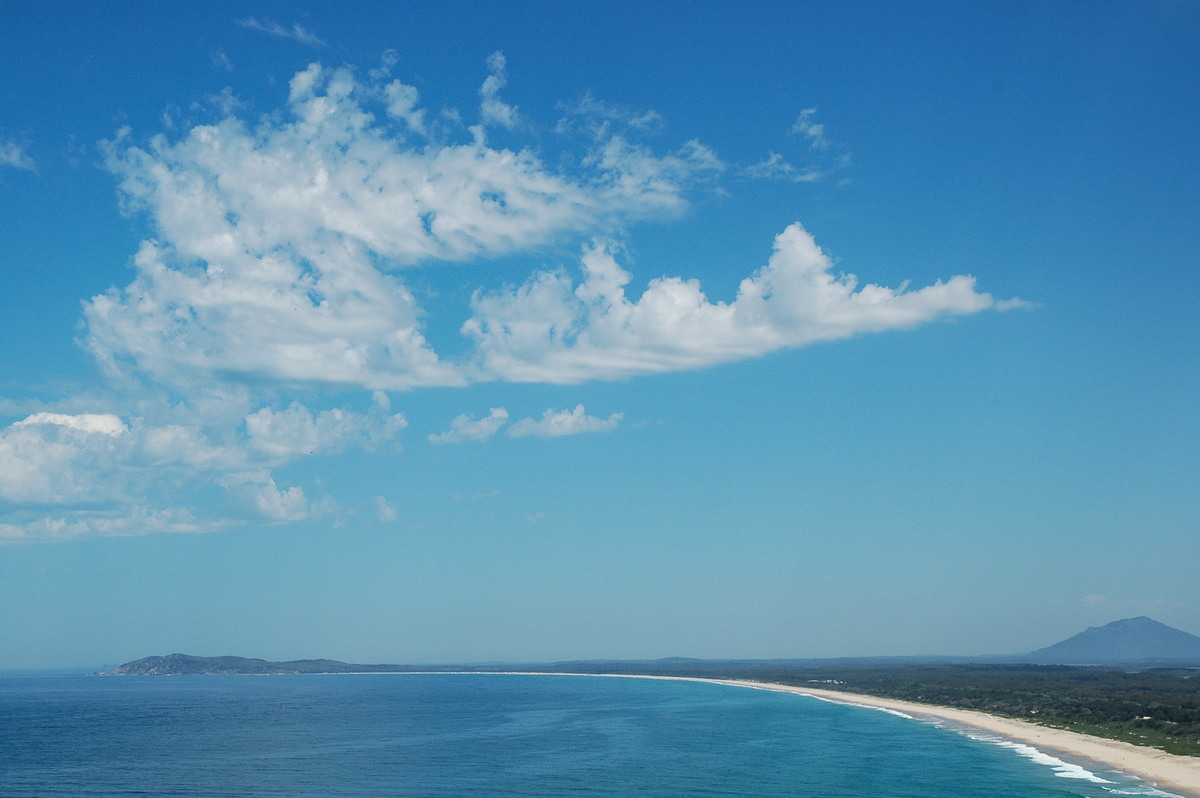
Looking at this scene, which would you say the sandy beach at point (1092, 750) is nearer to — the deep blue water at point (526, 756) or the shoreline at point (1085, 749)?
the shoreline at point (1085, 749)

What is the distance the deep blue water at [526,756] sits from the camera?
2420 inches

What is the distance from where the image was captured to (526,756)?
80312 mm

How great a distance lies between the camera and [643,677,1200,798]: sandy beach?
56.9 meters

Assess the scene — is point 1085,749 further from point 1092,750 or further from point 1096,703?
point 1096,703

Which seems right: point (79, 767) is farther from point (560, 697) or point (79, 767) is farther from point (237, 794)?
point (560, 697)

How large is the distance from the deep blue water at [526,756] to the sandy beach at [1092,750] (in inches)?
114

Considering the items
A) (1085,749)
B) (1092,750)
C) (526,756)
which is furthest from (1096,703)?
(526,756)

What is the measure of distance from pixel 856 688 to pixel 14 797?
153550 millimetres

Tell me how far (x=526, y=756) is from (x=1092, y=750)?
4816 cm

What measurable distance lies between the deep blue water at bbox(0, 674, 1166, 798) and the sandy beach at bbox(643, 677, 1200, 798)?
2894mm

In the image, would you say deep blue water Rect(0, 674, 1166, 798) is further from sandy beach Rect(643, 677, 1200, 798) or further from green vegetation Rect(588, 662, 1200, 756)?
green vegetation Rect(588, 662, 1200, 756)

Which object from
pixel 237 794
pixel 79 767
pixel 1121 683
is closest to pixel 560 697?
pixel 1121 683

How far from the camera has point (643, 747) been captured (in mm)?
85812

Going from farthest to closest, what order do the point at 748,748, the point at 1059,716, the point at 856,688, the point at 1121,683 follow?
the point at 856,688 → the point at 1121,683 → the point at 1059,716 → the point at 748,748
